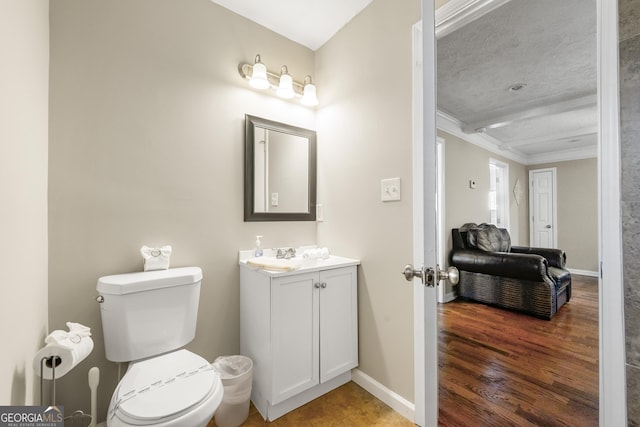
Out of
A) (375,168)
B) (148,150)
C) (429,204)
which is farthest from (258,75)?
(429,204)

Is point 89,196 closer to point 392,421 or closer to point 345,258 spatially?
point 345,258

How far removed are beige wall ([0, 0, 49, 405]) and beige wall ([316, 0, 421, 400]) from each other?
1562 millimetres

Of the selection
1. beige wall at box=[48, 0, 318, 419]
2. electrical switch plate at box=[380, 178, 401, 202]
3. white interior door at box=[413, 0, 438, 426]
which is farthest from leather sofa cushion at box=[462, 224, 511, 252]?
beige wall at box=[48, 0, 318, 419]

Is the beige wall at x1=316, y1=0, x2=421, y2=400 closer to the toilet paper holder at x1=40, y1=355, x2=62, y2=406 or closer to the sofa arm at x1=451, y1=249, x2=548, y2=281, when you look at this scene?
the sofa arm at x1=451, y1=249, x2=548, y2=281

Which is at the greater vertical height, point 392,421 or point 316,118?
point 316,118

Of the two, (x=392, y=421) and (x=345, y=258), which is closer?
(x=392, y=421)

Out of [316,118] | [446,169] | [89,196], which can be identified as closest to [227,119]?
[316,118]

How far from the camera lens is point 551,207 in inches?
49.2

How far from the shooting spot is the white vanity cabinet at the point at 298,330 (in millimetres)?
1436

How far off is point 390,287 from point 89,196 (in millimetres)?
1706

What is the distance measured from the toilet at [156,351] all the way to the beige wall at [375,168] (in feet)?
3.23

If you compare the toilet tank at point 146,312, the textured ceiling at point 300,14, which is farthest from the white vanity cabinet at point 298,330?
the textured ceiling at point 300,14

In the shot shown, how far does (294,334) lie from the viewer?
149 centimetres

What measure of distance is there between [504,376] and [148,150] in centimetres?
251
